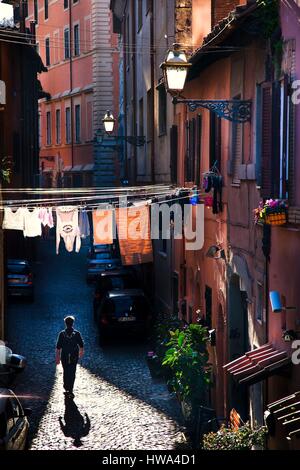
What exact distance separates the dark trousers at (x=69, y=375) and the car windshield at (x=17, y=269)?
43.0 feet

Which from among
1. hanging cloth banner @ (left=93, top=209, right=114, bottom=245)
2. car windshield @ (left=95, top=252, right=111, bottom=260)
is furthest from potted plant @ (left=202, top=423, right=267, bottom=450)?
car windshield @ (left=95, top=252, right=111, bottom=260)

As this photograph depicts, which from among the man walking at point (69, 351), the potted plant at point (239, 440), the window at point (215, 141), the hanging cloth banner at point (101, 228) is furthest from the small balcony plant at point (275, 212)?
the hanging cloth banner at point (101, 228)

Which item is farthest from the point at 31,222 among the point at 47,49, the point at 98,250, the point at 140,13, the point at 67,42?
the point at 47,49

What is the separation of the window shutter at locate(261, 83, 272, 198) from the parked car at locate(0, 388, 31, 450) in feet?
13.8

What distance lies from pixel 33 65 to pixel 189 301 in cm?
2285

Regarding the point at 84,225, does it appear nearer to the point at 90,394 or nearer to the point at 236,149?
the point at 90,394

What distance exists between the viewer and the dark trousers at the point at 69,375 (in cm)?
1756

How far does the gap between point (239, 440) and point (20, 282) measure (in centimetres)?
1912

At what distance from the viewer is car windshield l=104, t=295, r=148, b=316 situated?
23734 millimetres

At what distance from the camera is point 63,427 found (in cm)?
1565

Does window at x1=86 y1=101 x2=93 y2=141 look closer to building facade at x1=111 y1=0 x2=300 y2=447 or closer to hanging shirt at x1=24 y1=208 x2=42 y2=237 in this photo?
building facade at x1=111 y1=0 x2=300 y2=447

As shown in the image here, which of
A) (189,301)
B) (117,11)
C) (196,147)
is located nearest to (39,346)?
(189,301)

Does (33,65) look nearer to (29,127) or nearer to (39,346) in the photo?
(29,127)

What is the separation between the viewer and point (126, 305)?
23844 mm
